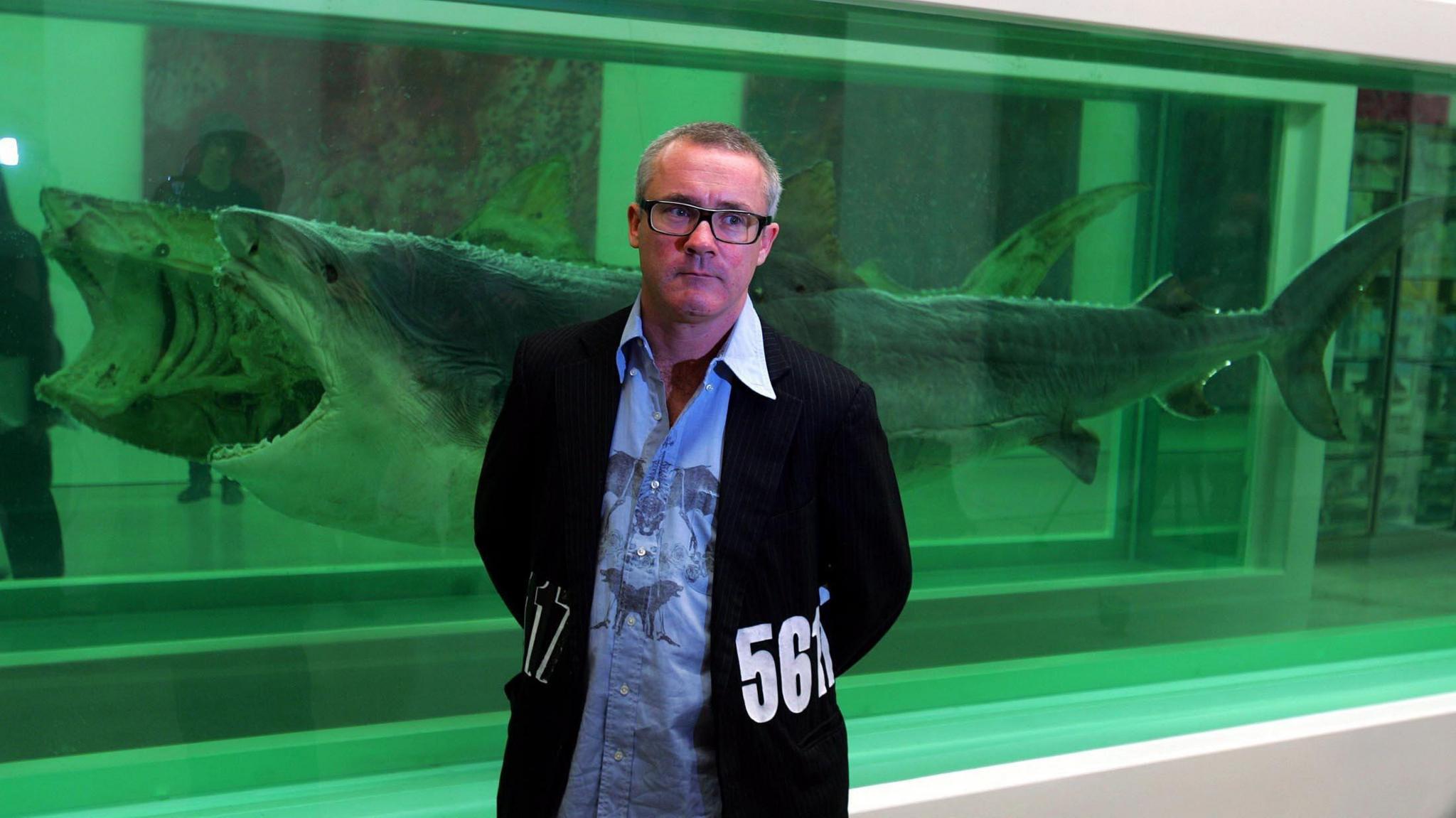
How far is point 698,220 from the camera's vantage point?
1475mm

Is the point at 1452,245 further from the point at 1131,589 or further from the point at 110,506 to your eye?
the point at 110,506

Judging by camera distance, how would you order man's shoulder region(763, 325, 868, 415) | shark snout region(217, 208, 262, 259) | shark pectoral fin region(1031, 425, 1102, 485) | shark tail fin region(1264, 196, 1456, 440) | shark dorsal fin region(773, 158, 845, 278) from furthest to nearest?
shark tail fin region(1264, 196, 1456, 440) → shark pectoral fin region(1031, 425, 1102, 485) → shark dorsal fin region(773, 158, 845, 278) → shark snout region(217, 208, 262, 259) → man's shoulder region(763, 325, 868, 415)

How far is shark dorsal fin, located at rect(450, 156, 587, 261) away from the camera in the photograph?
247 cm

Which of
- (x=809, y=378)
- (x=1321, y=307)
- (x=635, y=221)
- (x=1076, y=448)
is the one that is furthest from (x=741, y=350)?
(x=1321, y=307)

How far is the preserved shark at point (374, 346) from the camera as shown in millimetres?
2238

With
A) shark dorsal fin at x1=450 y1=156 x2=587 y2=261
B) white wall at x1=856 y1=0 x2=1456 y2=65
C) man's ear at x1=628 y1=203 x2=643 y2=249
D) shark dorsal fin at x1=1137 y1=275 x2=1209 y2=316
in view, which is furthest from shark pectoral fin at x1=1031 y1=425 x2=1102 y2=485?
man's ear at x1=628 y1=203 x2=643 y2=249

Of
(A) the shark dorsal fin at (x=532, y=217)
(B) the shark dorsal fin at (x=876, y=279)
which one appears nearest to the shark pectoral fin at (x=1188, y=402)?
(B) the shark dorsal fin at (x=876, y=279)

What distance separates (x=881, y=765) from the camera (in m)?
2.70

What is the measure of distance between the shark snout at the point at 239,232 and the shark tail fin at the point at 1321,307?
2.53 m

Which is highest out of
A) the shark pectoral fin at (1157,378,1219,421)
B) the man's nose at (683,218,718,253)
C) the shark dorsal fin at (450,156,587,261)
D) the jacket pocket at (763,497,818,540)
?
the shark dorsal fin at (450,156,587,261)

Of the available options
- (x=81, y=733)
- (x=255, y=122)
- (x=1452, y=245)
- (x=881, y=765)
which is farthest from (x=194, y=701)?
(x=1452, y=245)

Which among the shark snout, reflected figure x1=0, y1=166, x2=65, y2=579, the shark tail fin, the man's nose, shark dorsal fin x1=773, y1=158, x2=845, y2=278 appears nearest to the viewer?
the man's nose

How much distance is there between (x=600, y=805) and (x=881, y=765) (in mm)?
1340

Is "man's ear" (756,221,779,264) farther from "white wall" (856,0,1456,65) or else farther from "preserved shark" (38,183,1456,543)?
"white wall" (856,0,1456,65)
